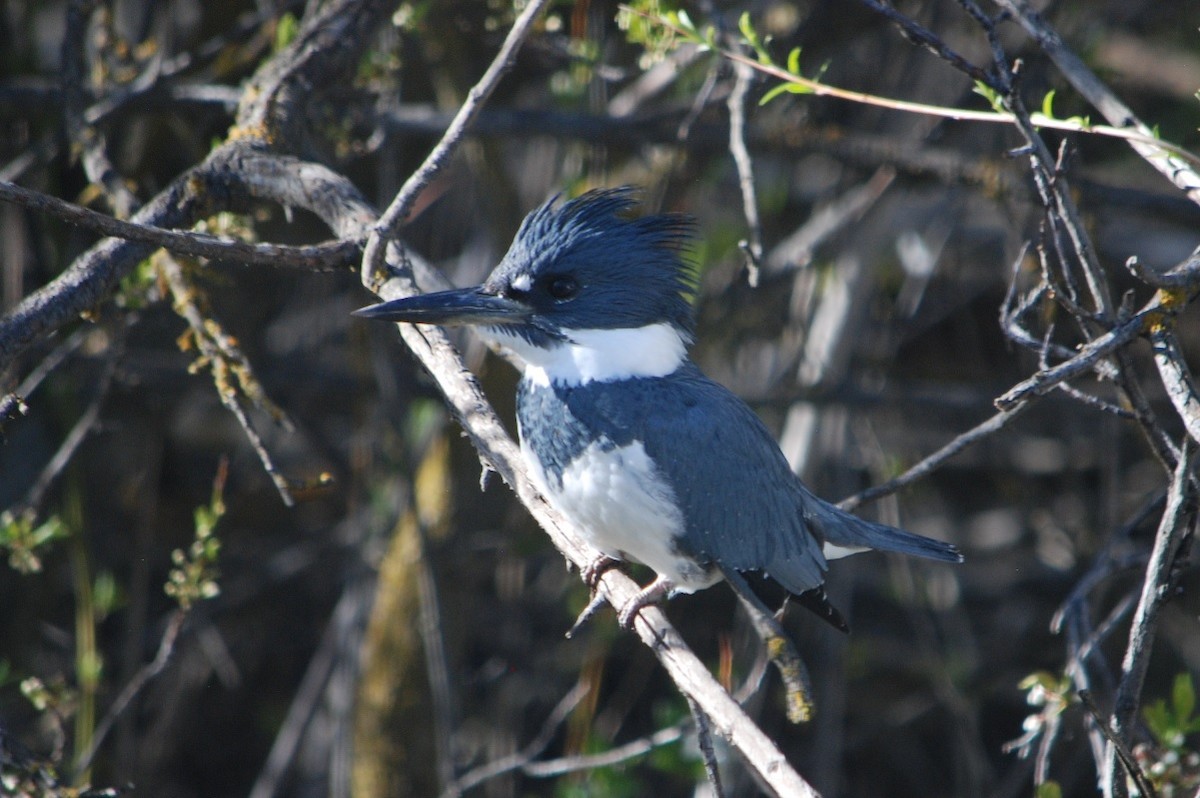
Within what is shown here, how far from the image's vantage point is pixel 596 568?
2.28 metres

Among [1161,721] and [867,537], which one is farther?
[867,537]

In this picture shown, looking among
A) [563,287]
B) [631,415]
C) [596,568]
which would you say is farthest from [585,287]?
[596,568]

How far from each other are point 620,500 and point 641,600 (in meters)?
0.19

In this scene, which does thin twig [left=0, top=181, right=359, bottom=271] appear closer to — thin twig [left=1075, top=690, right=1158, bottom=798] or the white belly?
the white belly

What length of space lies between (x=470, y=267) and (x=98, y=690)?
1744mm

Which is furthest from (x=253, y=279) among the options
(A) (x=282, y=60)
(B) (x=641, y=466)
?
(B) (x=641, y=466)

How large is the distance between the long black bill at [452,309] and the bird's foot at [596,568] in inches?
20.1

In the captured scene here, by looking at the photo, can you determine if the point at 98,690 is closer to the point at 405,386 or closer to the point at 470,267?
the point at 405,386

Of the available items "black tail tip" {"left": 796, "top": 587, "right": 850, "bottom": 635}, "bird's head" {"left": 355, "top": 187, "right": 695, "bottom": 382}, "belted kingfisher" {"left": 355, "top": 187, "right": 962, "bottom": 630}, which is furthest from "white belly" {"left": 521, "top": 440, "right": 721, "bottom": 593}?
"black tail tip" {"left": 796, "top": 587, "right": 850, "bottom": 635}

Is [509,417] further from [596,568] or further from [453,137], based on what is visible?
[453,137]

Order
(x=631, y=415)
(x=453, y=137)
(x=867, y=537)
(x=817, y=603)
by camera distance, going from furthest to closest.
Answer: (x=867, y=537), (x=817, y=603), (x=631, y=415), (x=453, y=137)

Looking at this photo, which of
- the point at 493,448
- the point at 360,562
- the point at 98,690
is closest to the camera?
the point at 493,448

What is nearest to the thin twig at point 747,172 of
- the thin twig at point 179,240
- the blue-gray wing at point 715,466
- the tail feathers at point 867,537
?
the blue-gray wing at point 715,466

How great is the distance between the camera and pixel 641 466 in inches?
86.3
